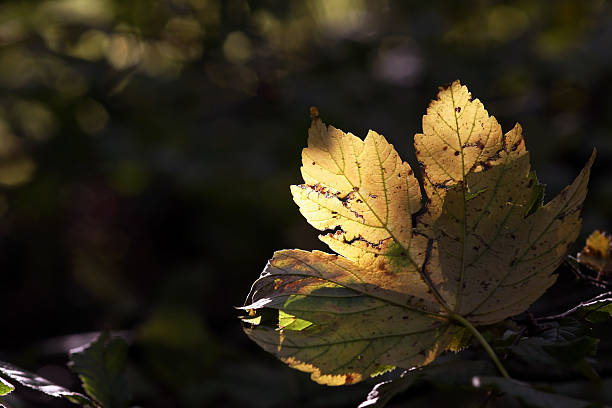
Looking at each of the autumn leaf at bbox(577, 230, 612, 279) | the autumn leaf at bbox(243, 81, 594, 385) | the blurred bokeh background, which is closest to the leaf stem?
the autumn leaf at bbox(243, 81, 594, 385)

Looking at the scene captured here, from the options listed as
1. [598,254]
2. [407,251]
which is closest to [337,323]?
[407,251]

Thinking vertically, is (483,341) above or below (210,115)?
below

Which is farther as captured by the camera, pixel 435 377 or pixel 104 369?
pixel 104 369

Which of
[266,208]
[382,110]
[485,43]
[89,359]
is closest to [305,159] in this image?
[89,359]

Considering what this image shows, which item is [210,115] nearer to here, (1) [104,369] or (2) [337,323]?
(1) [104,369]

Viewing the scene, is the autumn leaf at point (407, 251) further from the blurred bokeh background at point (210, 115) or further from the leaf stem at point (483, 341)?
the blurred bokeh background at point (210, 115)

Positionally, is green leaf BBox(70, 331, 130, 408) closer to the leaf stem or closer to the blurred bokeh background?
the leaf stem
